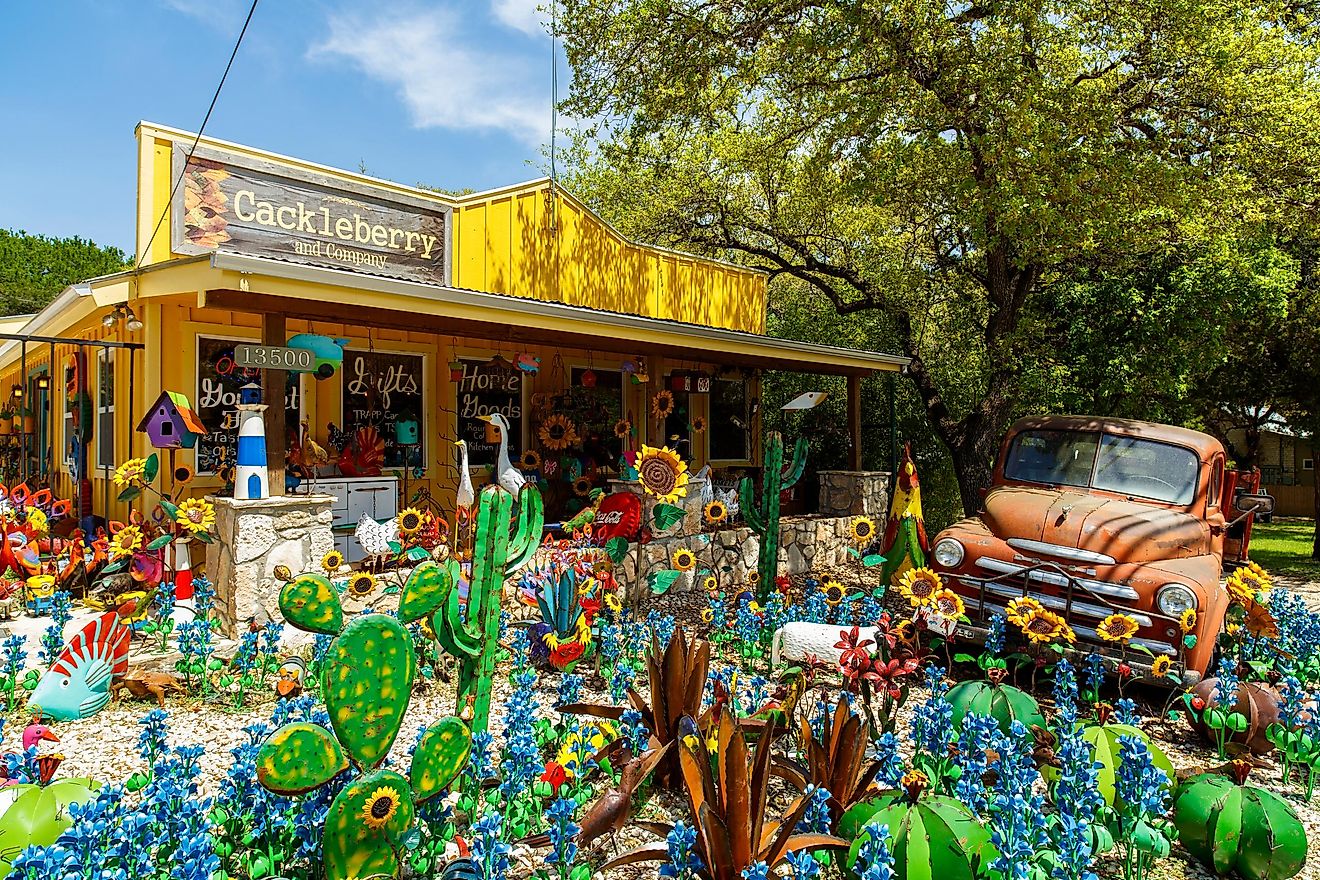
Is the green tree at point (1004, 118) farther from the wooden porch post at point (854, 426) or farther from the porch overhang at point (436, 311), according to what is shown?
the porch overhang at point (436, 311)

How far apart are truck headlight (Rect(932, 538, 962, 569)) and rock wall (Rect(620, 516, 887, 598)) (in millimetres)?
2614

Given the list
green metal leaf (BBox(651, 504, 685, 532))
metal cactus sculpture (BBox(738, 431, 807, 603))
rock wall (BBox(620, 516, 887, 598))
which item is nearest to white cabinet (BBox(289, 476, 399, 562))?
rock wall (BBox(620, 516, 887, 598))

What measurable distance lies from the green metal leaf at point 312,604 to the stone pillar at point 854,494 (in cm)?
841

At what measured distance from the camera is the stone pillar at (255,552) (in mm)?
6004

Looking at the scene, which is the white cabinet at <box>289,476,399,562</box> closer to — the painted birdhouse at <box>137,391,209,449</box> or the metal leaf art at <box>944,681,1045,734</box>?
the painted birdhouse at <box>137,391,209,449</box>

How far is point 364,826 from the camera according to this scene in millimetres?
2605

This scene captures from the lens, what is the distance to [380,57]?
22.7ft

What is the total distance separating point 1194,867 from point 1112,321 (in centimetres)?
1040

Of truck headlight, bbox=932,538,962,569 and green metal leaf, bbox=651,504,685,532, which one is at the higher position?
green metal leaf, bbox=651,504,685,532

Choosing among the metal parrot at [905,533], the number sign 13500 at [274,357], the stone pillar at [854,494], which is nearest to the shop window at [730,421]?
the stone pillar at [854,494]

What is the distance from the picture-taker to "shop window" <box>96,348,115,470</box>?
851cm

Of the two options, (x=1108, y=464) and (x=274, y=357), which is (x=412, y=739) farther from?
Result: (x=1108, y=464)

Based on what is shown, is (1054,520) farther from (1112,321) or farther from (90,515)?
(90,515)

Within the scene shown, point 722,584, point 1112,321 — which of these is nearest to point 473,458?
point 722,584
